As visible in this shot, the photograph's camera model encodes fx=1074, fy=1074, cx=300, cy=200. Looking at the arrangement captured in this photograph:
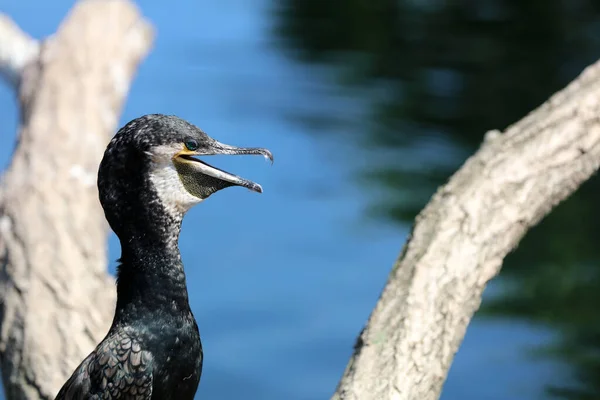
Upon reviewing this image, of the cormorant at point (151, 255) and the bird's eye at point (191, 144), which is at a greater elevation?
the bird's eye at point (191, 144)

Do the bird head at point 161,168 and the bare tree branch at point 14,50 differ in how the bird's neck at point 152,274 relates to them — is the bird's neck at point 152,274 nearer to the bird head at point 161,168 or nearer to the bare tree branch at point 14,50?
the bird head at point 161,168

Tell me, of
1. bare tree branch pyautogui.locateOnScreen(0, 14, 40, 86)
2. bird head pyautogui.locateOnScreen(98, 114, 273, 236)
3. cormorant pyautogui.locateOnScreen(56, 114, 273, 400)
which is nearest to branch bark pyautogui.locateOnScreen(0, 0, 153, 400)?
bare tree branch pyautogui.locateOnScreen(0, 14, 40, 86)

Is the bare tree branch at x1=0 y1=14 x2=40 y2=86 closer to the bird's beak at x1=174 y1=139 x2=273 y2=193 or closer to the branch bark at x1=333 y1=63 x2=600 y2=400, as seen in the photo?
the branch bark at x1=333 y1=63 x2=600 y2=400

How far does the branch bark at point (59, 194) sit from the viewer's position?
287cm

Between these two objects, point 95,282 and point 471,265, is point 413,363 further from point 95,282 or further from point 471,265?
point 95,282

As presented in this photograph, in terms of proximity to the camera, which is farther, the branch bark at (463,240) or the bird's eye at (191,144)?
the branch bark at (463,240)

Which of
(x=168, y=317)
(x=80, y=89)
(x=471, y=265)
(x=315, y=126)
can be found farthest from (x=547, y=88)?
(x=168, y=317)

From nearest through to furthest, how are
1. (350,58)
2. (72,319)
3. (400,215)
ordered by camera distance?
(72,319)
(400,215)
(350,58)

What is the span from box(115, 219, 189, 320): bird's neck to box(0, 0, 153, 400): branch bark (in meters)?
0.63

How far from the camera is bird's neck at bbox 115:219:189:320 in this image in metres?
2.22

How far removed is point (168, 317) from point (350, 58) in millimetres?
6505

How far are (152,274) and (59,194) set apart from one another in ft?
3.88

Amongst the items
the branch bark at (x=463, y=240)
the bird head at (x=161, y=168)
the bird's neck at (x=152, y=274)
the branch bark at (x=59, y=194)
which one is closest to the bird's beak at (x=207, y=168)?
the bird head at (x=161, y=168)

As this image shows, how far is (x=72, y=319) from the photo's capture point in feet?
9.52
